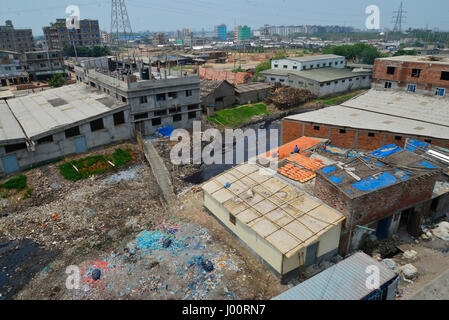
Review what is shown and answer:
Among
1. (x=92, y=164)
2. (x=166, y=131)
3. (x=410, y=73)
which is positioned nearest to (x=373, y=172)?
(x=92, y=164)

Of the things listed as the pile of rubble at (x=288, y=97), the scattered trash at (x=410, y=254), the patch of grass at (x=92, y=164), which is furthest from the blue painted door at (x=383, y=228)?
the pile of rubble at (x=288, y=97)

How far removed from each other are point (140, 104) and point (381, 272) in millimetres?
27387

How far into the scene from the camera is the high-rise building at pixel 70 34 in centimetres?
10375

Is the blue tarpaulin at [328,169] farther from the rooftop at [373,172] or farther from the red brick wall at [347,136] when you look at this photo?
the red brick wall at [347,136]

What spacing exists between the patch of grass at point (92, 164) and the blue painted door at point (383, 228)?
73.3ft

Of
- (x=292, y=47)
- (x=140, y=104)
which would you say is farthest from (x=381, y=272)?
(x=292, y=47)

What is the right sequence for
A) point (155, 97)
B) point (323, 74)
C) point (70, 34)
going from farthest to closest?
point (70, 34), point (323, 74), point (155, 97)

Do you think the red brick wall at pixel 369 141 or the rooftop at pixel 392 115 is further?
the red brick wall at pixel 369 141

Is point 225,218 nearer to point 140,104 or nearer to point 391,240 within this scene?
point 391,240

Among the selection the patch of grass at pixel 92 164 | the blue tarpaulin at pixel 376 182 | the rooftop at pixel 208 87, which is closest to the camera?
the blue tarpaulin at pixel 376 182

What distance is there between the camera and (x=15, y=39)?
10394 cm

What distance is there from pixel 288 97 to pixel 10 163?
37.4 metres

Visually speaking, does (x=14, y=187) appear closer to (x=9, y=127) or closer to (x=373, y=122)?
(x=9, y=127)

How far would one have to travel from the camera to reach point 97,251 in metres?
17.8
